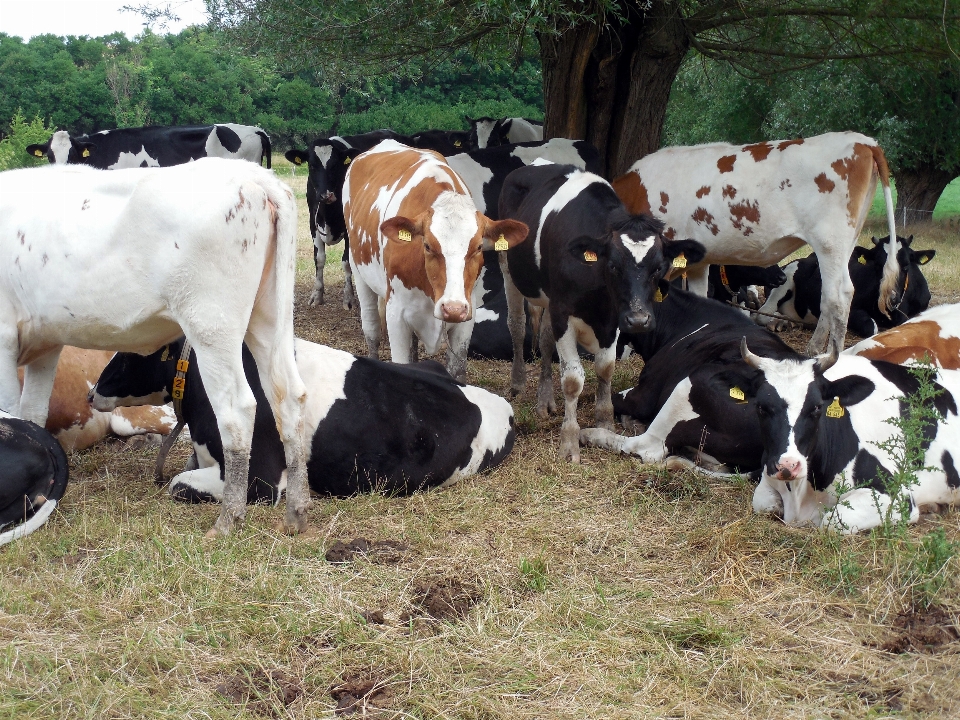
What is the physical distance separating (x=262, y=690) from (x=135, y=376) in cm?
271

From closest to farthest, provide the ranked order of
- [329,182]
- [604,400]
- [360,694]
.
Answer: [360,694] → [604,400] → [329,182]

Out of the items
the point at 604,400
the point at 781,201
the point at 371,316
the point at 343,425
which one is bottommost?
the point at 604,400

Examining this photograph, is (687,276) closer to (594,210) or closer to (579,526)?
(594,210)

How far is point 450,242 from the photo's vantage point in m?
6.17

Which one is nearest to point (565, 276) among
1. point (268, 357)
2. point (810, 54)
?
point (268, 357)

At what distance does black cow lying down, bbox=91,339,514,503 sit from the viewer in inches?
209

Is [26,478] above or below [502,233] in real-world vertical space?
below

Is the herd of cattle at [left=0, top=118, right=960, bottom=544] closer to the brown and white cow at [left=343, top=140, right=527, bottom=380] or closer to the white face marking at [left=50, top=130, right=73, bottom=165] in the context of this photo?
the brown and white cow at [left=343, top=140, right=527, bottom=380]

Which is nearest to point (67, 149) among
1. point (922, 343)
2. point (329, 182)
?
point (329, 182)

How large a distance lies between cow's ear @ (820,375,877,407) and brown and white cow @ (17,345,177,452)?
4332 millimetres

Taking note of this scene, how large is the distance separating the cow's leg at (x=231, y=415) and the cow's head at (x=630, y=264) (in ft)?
7.91

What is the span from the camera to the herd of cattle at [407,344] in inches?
188

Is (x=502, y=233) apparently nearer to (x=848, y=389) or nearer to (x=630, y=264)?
(x=630, y=264)

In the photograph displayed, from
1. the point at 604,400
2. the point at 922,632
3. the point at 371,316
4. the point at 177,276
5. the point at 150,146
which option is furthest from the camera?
the point at 150,146
